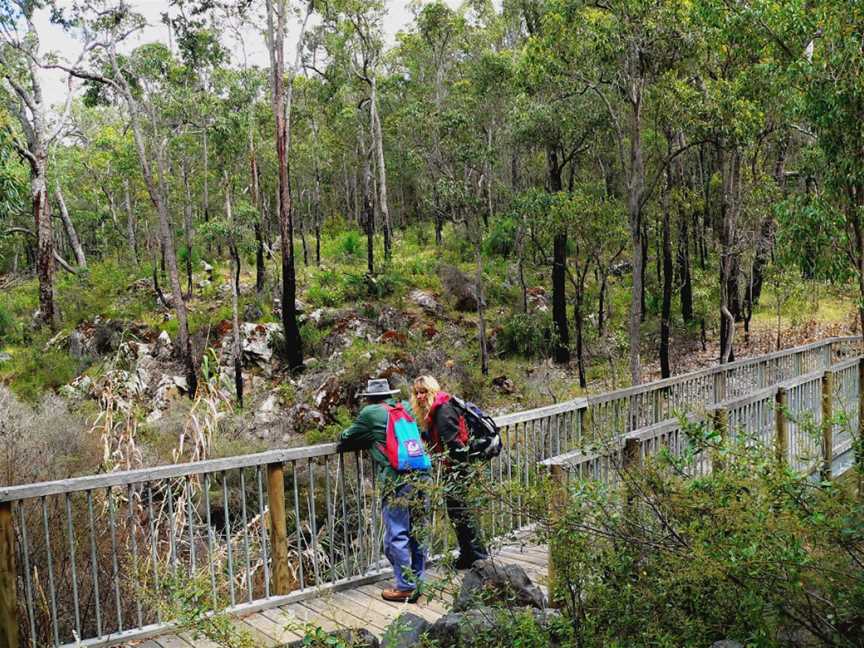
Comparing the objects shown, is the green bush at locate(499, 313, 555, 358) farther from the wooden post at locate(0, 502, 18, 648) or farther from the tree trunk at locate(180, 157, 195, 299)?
the wooden post at locate(0, 502, 18, 648)

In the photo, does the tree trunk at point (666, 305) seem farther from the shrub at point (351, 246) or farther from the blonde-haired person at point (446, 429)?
the blonde-haired person at point (446, 429)

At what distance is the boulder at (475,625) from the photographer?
319 cm

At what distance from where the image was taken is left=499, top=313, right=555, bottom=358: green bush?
988 inches

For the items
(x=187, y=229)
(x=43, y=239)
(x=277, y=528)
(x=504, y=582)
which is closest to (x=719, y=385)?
(x=504, y=582)

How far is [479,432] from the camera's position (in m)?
5.59

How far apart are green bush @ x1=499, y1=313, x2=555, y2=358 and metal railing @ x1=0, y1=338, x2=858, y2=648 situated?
1420cm

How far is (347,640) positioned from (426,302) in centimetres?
2434

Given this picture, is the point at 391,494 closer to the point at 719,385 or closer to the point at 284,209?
the point at 719,385

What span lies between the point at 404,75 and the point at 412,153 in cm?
1285

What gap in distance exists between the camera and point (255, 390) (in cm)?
2314

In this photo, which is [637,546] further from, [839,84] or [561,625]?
[839,84]

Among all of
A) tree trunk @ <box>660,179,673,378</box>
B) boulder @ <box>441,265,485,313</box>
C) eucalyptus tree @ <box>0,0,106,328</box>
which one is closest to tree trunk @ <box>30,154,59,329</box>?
eucalyptus tree @ <box>0,0,106,328</box>

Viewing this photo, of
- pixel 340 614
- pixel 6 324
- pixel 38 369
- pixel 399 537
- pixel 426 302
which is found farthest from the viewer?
pixel 6 324

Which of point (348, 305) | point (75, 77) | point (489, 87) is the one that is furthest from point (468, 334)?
point (75, 77)
